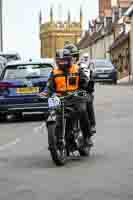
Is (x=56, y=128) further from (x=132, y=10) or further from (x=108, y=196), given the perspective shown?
(x=132, y=10)

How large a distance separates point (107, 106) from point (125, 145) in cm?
1289

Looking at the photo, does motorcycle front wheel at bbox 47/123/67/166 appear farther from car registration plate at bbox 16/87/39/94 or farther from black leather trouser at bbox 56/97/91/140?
car registration plate at bbox 16/87/39/94

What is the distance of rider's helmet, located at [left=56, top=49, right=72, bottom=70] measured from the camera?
12.0 m

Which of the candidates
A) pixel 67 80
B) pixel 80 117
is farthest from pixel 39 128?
pixel 67 80

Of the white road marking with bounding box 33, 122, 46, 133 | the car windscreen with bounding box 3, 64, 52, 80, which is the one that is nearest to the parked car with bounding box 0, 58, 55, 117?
the car windscreen with bounding box 3, 64, 52, 80

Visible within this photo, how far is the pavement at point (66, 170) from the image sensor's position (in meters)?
8.86

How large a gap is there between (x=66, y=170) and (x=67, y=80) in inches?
63.7

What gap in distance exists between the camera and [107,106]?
27.0m

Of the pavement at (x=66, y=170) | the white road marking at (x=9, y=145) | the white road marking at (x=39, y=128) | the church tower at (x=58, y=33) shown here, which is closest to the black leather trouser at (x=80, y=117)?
the pavement at (x=66, y=170)

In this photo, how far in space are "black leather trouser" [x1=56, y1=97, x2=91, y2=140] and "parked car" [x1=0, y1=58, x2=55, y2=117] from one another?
811 centimetres

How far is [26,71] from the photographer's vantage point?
68.6ft

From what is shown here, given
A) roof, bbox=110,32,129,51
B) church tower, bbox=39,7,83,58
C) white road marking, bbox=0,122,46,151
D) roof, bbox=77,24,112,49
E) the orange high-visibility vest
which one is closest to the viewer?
the orange high-visibility vest

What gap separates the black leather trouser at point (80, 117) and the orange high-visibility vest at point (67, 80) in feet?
0.75

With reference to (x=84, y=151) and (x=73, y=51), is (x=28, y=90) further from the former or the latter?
(x=73, y=51)
